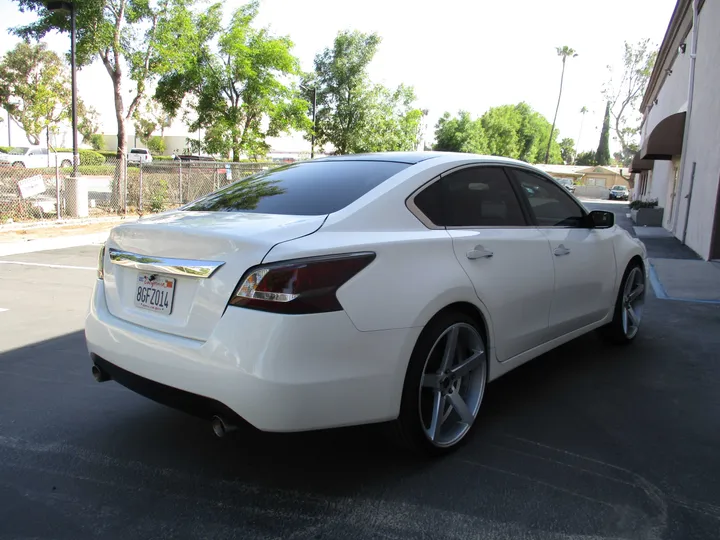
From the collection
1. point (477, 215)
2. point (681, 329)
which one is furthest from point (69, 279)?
point (681, 329)

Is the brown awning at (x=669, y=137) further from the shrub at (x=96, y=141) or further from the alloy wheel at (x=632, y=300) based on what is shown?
the shrub at (x=96, y=141)

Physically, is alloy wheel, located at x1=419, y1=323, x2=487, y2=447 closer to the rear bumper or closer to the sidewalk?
the rear bumper

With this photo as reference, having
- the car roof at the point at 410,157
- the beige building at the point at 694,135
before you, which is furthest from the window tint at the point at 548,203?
the beige building at the point at 694,135

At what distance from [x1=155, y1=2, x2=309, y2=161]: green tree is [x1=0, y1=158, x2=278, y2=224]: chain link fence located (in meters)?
4.70

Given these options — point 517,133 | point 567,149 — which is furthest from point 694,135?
point 567,149

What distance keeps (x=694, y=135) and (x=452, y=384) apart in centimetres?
1465

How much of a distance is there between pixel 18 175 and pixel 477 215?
45.2 feet

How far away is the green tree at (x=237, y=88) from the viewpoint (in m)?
23.6

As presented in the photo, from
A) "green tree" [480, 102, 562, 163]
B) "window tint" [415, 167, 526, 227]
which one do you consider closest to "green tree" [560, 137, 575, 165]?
"green tree" [480, 102, 562, 163]

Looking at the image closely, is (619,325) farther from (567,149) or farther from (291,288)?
(567,149)

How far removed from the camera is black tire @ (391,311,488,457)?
2916 millimetres

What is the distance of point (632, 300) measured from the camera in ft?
18.3

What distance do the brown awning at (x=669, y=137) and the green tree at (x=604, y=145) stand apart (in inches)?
3823

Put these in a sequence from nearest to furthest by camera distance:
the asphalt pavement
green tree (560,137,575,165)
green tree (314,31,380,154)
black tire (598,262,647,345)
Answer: the asphalt pavement → black tire (598,262,647,345) → green tree (314,31,380,154) → green tree (560,137,575,165)
